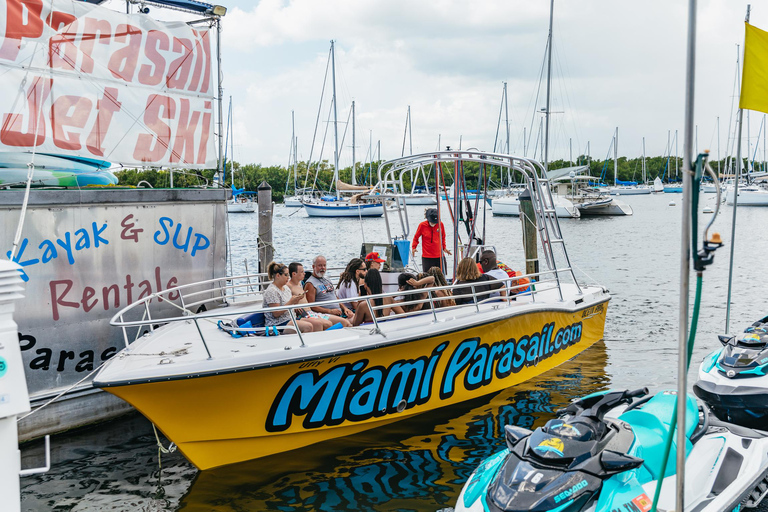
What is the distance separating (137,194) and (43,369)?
2.32 m

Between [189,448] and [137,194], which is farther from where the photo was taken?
[137,194]

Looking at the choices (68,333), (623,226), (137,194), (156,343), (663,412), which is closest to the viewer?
(663,412)

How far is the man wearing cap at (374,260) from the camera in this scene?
8969 millimetres

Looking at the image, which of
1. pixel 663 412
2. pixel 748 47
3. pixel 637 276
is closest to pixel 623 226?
pixel 637 276

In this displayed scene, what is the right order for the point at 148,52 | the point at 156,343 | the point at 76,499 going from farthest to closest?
the point at 148,52 → the point at 156,343 → the point at 76,499

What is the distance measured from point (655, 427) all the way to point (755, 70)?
4.89m

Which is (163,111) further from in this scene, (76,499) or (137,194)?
(76,499)

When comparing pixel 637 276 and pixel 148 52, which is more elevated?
pixel 148 52

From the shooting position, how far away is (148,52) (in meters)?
8.68

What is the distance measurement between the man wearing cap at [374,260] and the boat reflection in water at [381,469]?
2.19 meters

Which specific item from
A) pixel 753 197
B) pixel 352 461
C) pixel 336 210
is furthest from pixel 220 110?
pixel 753 197

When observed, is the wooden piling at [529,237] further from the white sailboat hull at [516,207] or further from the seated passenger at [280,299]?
the white sailboat hull at [516,207]

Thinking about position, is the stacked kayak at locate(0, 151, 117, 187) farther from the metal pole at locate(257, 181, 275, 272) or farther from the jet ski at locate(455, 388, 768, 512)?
the jet ski at locate(455, 388, 768, 512)

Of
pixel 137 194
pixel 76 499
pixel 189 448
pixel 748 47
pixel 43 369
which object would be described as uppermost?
pixel 748 47
